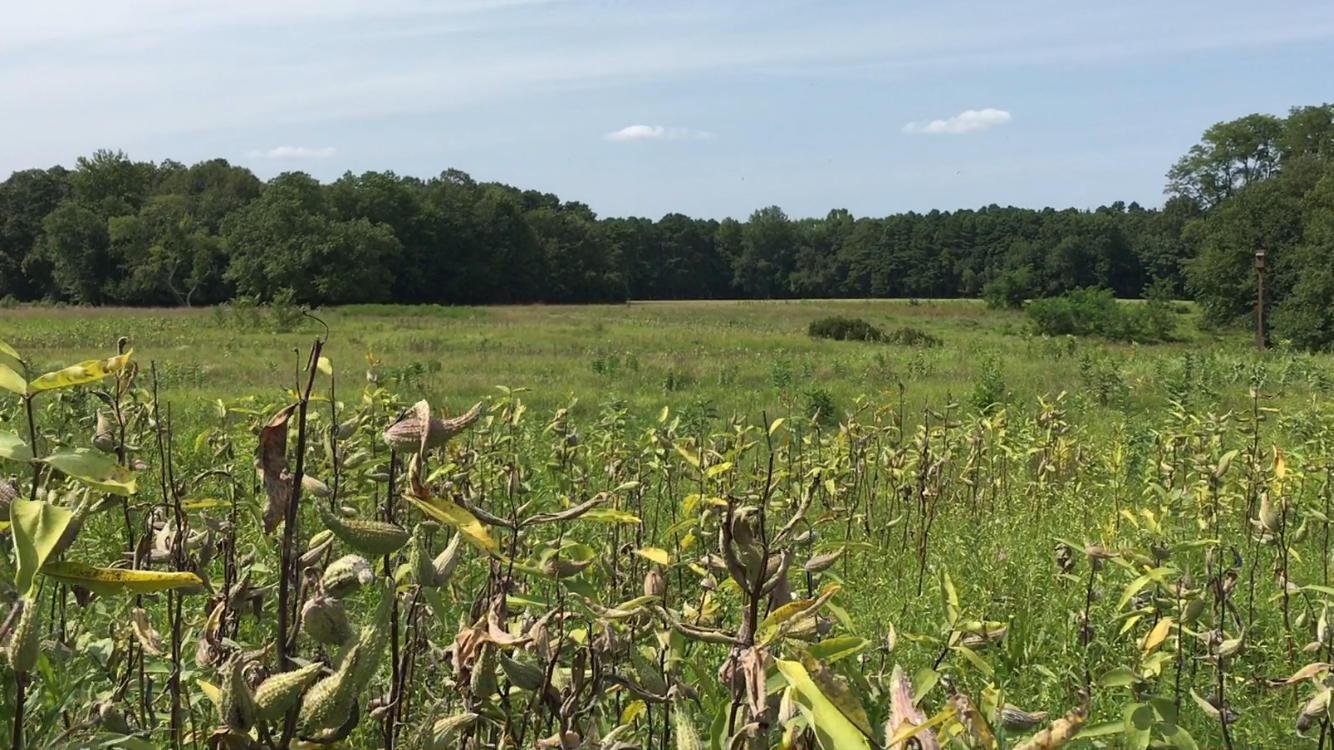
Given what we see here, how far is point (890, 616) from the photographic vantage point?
3.09 meters

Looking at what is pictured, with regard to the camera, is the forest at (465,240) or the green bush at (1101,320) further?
the forest at (465,240)

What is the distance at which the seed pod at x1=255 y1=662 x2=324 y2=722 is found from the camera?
0.62 m

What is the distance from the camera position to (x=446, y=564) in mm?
809

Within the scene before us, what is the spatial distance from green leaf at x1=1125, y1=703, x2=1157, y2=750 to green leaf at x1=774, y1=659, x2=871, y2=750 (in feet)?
1.46

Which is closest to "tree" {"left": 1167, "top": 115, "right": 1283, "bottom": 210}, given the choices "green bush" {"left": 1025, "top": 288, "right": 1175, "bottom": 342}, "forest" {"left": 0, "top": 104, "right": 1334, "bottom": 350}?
"forest" {"left": 0, "top": 104, "right": 1334, "bottom": 350}

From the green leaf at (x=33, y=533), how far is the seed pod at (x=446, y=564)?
0.28 metres

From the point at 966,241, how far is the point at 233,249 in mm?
58657

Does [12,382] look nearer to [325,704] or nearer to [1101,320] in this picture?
[325,704]

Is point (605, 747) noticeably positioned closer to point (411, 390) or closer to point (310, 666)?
point (310, 666)

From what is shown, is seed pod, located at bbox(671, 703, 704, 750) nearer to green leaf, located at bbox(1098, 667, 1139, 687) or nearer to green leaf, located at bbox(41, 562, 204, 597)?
green leaf, located at bbox(41, 562, 204, 597)

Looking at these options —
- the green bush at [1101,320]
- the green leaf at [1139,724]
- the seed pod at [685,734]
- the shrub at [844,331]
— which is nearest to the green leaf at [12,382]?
the seed pod at [685,734]

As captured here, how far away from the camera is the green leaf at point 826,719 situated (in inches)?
20.5

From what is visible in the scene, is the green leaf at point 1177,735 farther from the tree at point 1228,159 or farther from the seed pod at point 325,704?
the tree at point 1228,159

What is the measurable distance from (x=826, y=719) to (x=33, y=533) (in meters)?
0.44
